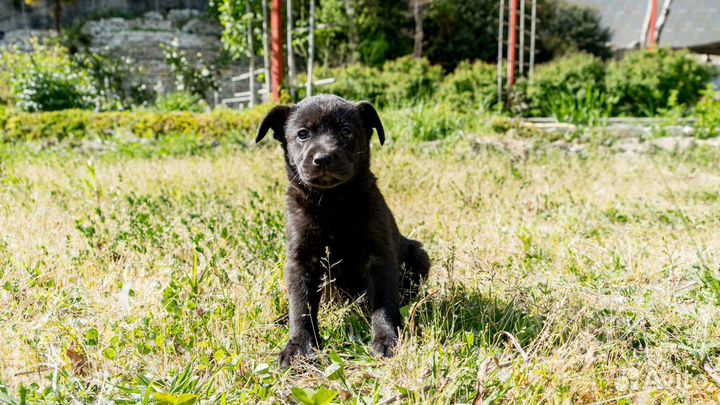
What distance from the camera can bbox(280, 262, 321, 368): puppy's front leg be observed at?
7.96ft

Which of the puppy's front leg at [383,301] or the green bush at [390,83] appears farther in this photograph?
the green bush at [390,83]

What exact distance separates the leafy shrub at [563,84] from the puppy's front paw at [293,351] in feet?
30.8

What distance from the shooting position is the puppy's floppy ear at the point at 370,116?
9.97 feet


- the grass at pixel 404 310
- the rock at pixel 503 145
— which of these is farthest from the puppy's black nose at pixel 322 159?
the rock at pixel 503 145

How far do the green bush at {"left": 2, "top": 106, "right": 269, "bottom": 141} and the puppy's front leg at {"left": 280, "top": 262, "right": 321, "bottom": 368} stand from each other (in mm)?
6645

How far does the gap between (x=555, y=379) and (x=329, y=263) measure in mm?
1127

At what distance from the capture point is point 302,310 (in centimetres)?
259

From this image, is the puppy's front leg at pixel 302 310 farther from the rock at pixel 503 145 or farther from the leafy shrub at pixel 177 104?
the leafy shrub at pixel 177 104

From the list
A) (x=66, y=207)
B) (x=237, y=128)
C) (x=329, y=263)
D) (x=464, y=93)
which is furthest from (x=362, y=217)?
(x=464, y=93)

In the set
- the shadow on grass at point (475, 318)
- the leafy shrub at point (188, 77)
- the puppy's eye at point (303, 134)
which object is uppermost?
the leafy shrub at point (188, 77)

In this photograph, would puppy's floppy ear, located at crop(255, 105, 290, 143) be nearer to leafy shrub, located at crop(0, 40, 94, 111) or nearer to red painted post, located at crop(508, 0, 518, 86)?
red painted post, located at crop(508, 0, 518, 86)

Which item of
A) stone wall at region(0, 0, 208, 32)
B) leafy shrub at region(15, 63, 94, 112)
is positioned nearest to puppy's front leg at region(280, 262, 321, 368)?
leafy shrub at region(15, 63, 94, 112)

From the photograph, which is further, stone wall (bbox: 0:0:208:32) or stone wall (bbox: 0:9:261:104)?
stone wall (bbox: 0:0:208:32)

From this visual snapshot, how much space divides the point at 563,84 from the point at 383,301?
10052mm
